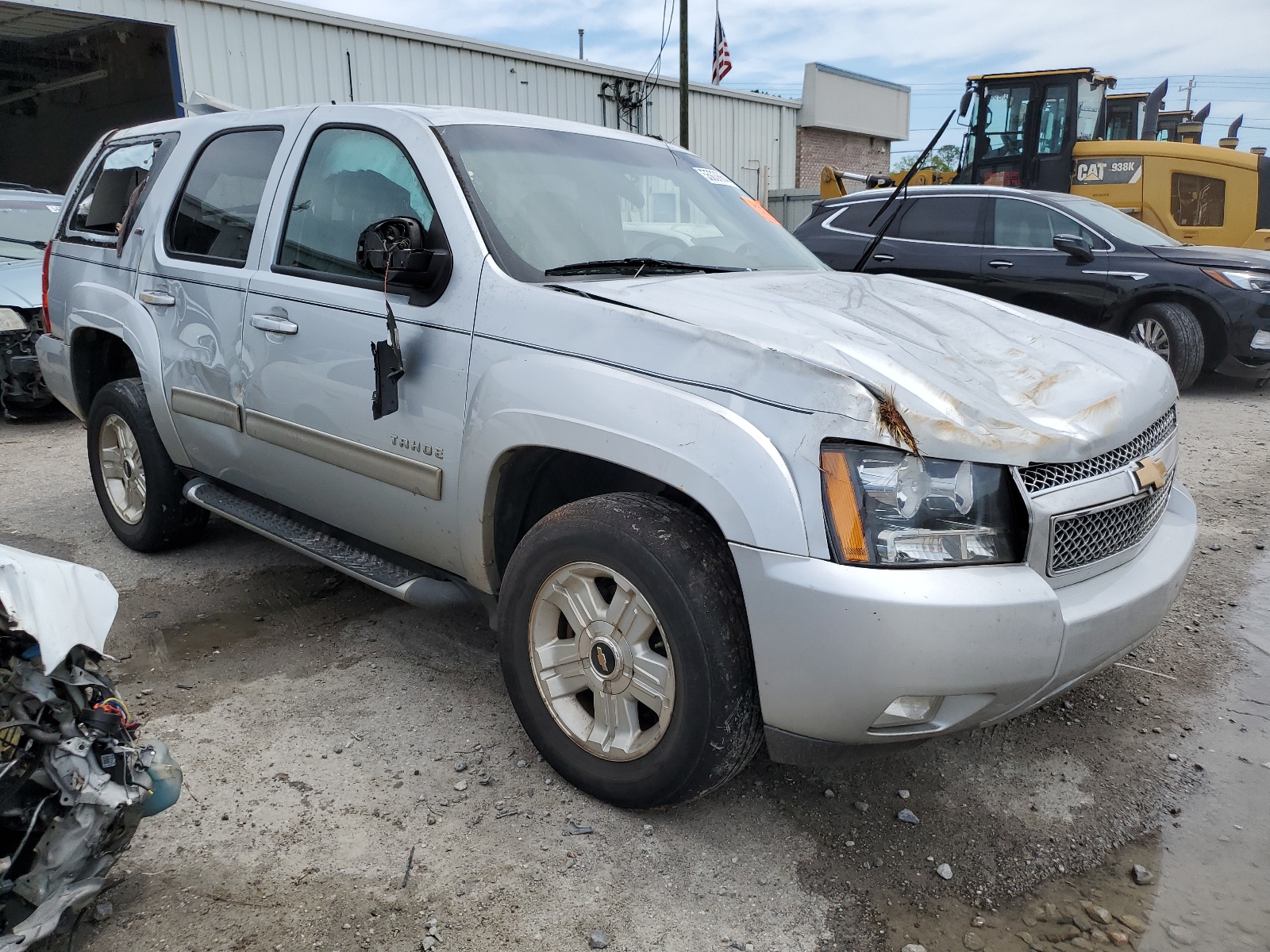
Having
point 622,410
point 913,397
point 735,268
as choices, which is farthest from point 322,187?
point 913,397

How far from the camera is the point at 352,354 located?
3.09 metres

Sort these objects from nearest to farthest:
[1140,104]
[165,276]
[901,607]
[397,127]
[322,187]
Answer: [901,607] < [397,127] < [322,187] < [165,276] < [1140,104]

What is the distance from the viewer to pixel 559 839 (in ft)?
8.10

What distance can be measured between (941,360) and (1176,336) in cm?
708

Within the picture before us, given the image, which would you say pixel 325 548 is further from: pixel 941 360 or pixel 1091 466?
pixel 1091 466

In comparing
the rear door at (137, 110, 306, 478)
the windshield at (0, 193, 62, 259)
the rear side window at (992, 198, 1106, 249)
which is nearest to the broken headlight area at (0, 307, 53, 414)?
the windshield at (0, 193, 62, 259)

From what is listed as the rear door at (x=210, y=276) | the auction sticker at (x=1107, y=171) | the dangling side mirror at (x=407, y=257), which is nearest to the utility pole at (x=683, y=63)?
the auction sticker at (x=1107, y=171)

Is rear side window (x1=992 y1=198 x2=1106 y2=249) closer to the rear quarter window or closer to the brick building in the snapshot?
the rear quarter window

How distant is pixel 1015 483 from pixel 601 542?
3.17 feet

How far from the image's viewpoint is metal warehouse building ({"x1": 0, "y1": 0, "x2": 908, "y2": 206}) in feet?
44.7

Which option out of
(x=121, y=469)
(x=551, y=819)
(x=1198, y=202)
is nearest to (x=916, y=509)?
(x=551, y=819)

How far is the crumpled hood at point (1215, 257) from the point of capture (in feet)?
27.0

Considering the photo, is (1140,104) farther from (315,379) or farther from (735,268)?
(315,379)

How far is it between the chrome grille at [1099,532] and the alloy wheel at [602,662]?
36.8 inches
